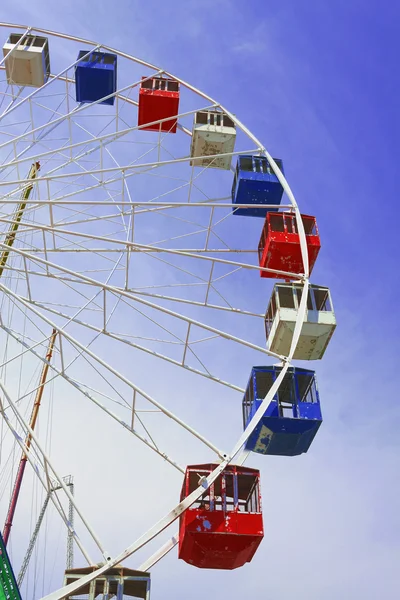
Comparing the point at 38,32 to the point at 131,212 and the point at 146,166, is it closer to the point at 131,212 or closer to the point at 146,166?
the point at 146,166

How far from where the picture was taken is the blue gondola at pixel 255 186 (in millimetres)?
17891

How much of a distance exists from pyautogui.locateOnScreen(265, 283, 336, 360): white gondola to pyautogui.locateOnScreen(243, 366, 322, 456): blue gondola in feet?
2.70

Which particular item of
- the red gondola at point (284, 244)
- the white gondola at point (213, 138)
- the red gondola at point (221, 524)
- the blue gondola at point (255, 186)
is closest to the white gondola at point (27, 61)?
the white gondola at point (213, 138)

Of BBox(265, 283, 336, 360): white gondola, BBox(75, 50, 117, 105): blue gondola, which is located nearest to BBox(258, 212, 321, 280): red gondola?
BBox(265, 283, 336, 360): white gondola

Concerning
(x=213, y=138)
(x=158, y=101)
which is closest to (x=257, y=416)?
(x=213, y=138)

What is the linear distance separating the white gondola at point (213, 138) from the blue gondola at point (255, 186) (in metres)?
0.82

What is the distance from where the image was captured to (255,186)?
1795 cm

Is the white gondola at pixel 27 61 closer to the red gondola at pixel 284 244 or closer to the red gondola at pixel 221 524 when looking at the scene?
the red gondola at pixel 284 244

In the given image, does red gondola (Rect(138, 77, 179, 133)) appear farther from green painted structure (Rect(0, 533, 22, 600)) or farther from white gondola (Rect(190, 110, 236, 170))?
green painted structure (Rect(0, 533, 22, 600))

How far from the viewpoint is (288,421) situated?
12.9m

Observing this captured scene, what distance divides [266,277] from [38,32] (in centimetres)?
1170

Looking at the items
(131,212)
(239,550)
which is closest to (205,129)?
(131,212)

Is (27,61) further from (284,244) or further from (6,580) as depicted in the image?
(6,580)

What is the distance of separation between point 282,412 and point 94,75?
43.3ft
